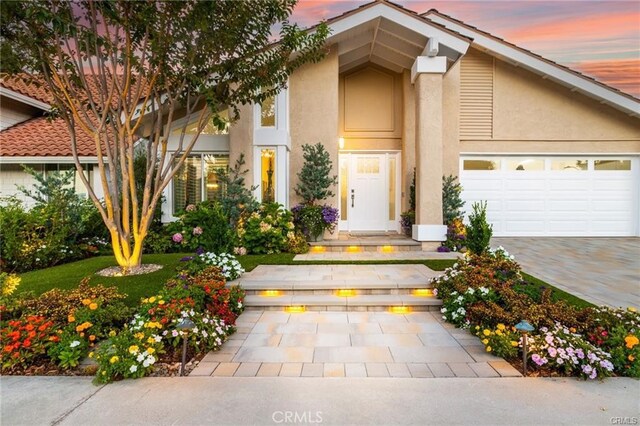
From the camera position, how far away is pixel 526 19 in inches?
384

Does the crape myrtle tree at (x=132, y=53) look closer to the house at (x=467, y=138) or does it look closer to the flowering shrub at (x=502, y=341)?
the house at (x=467, y=138)

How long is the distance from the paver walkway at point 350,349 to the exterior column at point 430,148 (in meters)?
4.13

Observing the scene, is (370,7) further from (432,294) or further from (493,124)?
(432,294)

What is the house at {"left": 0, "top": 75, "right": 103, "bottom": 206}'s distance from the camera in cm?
950

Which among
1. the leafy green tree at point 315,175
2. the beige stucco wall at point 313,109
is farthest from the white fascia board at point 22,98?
the leafy green tree at point 315,175

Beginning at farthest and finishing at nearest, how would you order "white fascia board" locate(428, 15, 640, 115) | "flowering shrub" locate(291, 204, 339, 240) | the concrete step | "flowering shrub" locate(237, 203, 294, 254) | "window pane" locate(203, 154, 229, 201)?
"white fascia board" locate(428, 15, 640, 115) → "window pane" locate(203, 154, 229, 201) → "flowering shrub" locate(291, 204, 339, 240) → "flowering shrub" locate(237, 203, 294, 254) → the concrete step

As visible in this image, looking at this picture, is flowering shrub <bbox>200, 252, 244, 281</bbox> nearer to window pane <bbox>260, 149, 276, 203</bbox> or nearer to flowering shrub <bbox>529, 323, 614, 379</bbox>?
window pane <bbox>260, 149, 276, 203</bbox>

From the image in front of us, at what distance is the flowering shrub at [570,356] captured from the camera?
3021 mm

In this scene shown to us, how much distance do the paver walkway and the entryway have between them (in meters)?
5.78

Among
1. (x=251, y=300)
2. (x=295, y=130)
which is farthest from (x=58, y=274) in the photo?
(x=295, y=130)

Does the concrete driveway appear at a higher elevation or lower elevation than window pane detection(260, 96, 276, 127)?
lower

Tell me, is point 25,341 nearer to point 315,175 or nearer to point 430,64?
point 315,175
